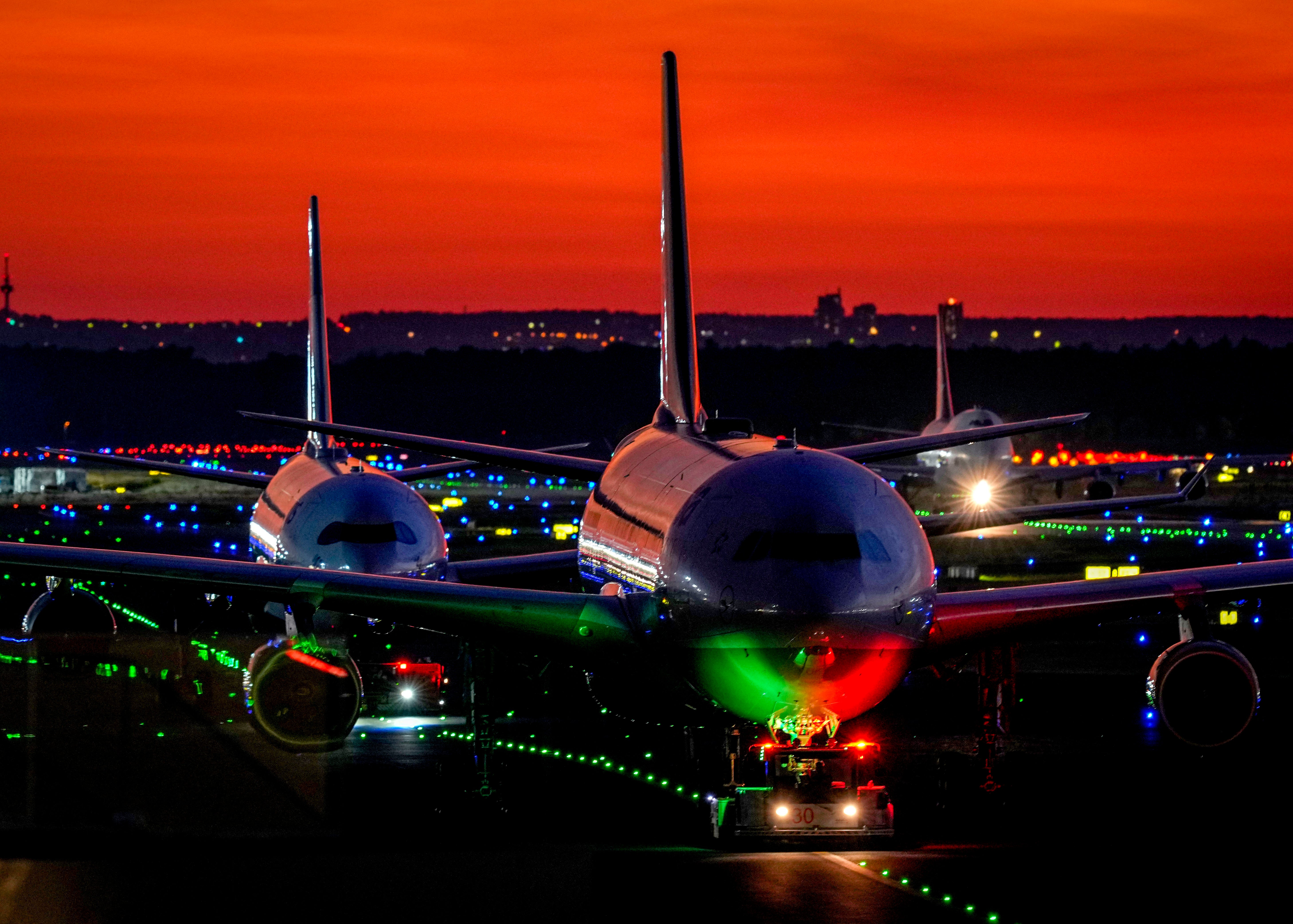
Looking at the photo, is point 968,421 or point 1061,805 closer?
point 1061,805

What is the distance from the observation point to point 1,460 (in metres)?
180

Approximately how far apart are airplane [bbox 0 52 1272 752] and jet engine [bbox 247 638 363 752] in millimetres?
35

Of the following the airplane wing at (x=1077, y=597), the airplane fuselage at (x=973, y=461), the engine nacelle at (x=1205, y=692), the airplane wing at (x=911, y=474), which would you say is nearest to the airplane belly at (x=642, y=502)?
the airplane wing at (x=1077, y=597)

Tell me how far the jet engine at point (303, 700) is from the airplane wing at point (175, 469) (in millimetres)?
15327

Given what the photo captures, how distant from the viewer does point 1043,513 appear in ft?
117

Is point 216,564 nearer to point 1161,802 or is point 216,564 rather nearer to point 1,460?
point 1161,802

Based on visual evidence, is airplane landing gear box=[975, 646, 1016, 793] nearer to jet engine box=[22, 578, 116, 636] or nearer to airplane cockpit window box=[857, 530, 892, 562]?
airplane cockpit window box=[857, 530, 892, 562]

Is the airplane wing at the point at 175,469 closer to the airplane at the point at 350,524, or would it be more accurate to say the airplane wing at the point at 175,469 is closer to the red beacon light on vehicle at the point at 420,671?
the airplane at the point at 350,524

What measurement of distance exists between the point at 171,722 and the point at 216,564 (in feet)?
20.4

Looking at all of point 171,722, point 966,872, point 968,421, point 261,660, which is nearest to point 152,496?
point 968,421

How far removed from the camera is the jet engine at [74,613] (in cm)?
2836

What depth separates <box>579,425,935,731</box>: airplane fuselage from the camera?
20547mm

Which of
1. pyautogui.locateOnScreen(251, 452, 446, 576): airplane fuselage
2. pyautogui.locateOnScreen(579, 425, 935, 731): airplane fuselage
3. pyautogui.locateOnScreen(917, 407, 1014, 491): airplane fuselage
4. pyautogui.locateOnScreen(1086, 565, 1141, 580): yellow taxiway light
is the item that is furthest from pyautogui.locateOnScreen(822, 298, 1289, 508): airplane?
pyautogui.locateOnScreen(579, 425, 935, 731): airplane fuselage

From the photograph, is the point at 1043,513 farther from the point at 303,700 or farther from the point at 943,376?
the point at 943,376
